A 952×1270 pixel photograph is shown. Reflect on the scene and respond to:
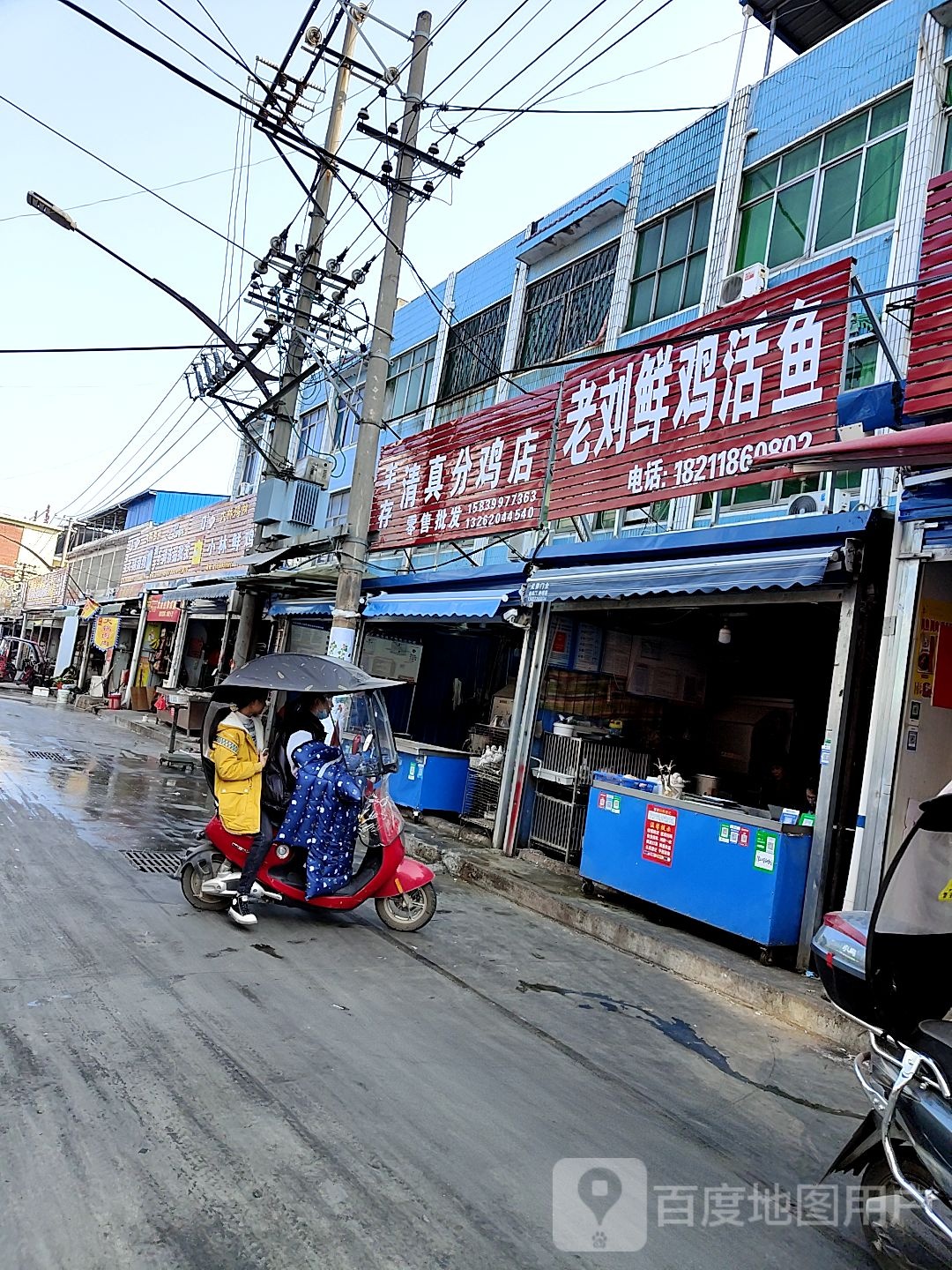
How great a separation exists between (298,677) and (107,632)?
2779 centimetres

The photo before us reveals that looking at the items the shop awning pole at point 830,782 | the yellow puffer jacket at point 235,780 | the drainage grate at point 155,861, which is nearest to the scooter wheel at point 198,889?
the yellow puffer jacket at point 235,780

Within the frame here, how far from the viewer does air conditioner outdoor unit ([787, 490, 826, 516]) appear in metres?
9.74

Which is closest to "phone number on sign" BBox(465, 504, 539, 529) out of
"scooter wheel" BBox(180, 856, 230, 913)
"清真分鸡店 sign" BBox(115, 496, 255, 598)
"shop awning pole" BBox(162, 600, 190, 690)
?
"scooter wheel" BBox(180, 856, 230, 913)

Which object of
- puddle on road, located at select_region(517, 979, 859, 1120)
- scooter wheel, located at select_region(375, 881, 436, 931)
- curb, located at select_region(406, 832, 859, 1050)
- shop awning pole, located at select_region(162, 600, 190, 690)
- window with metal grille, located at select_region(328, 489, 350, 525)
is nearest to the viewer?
puddle on road, located at select_region(517, 979, 859, 1120)

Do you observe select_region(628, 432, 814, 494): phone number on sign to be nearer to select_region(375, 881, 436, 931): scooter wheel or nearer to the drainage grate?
select_region(375, 881, 436, 931): scooter wheel

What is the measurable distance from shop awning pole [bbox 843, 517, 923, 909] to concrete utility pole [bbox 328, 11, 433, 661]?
6423 mm

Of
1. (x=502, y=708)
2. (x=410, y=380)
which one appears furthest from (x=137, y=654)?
(x=502, y=708)

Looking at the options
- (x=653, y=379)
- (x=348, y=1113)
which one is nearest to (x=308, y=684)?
(x=348, y=1113)

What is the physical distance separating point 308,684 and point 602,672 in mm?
5337

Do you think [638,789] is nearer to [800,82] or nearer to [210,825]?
[210,825]

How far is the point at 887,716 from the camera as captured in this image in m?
6.80

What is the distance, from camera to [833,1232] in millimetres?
3398

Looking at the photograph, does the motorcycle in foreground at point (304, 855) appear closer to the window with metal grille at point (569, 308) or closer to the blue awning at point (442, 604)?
the blue awning at point (442, 604)

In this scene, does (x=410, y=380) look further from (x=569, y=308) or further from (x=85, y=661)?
(x=85, y=661)
